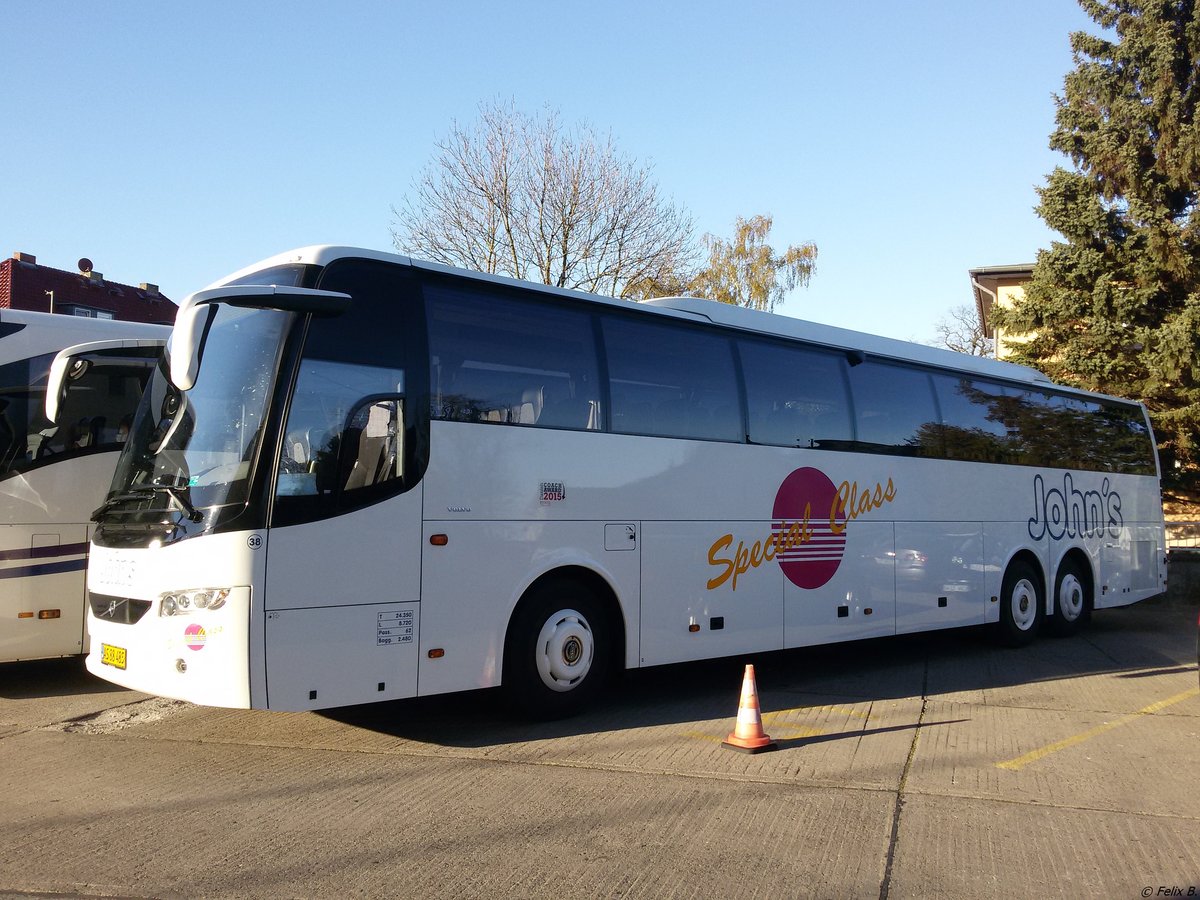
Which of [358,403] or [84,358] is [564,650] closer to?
[358,403]

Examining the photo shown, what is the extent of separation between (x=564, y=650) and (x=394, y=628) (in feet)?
5.09

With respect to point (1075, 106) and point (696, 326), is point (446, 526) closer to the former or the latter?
point (696, 326)

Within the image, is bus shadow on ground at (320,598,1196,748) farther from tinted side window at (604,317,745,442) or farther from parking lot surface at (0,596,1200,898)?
tinted side window at (604,317,745,442)

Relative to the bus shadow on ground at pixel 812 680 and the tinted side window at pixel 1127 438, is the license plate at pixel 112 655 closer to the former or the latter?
the bus shadow on ground at pixel 812 680

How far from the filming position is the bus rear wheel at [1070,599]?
44.8 feet

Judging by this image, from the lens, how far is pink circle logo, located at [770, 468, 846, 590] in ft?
31.1

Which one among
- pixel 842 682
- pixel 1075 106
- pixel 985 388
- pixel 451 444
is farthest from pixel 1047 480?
pixel 1075 106

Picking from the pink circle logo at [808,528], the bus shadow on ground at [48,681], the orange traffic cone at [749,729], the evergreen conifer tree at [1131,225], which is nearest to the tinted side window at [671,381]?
the pink circle logo at [808,528]

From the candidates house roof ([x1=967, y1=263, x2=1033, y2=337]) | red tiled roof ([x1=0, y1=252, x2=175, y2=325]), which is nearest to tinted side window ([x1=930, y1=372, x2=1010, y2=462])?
house roof ([x1=967, y1=263, x2=1033, y2=337])

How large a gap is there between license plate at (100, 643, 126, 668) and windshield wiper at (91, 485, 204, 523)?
0.90 metres

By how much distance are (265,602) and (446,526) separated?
1.38 m

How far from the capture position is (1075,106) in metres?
20.1

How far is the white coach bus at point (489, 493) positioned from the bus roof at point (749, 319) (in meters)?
0.04

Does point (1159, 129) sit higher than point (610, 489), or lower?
higher
